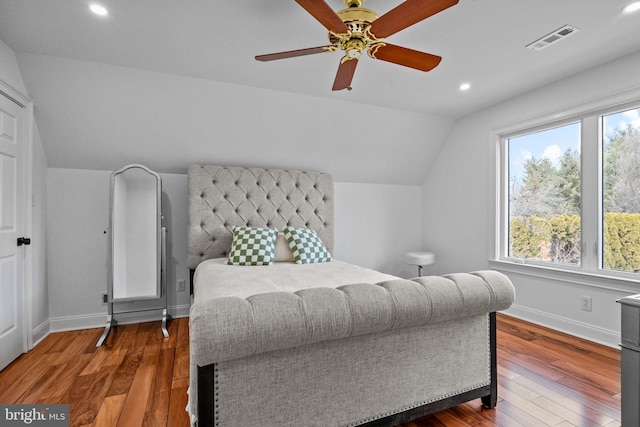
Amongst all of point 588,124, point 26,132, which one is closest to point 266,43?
point 26,132

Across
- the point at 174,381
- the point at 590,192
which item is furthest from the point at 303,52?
the point at 590,192

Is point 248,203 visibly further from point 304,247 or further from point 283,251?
point 304,247

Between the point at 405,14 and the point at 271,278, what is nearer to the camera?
the point at 405,14

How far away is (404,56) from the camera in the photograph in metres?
1.82

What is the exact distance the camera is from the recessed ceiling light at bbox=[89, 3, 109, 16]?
71.6 inches

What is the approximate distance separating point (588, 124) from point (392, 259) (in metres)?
2.65

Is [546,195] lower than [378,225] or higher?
higher

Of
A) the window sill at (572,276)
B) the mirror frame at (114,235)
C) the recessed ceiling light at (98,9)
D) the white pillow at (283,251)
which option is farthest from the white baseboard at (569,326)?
the recessed ceiling light at (98,9)

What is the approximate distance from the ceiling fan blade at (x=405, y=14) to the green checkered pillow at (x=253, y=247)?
1951mm

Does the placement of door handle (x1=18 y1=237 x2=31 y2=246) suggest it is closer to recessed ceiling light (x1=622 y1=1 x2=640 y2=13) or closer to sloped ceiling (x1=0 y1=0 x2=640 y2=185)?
sloped ceiling (x1=0 y1=0 x2=640 y2=185)

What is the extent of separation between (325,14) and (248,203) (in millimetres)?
2295

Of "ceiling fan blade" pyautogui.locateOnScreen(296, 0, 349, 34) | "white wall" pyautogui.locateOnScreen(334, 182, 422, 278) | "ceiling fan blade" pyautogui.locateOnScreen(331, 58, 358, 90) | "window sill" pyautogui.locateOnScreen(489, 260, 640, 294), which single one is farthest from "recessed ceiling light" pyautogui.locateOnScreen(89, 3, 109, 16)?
"window sill" pyautogui.locateOnScreen(489, 260, 640, 294)

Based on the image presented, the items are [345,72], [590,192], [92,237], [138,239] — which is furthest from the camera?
[92,237]

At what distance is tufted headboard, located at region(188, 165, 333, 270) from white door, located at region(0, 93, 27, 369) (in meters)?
1.27
